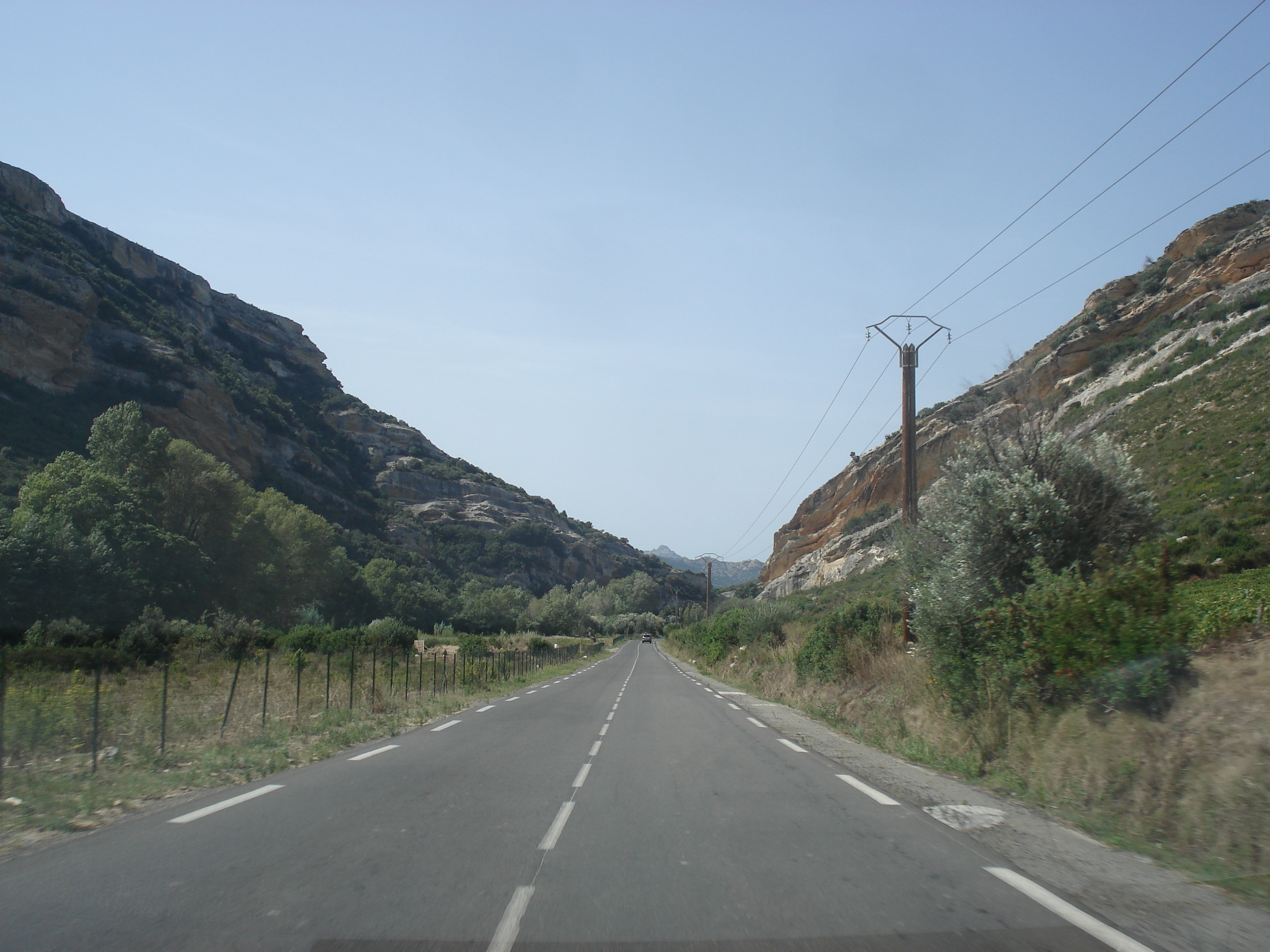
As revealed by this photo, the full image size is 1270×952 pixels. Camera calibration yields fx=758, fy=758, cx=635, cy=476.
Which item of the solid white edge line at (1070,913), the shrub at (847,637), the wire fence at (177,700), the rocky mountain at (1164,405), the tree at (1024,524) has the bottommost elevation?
the wire fence at (177,700)

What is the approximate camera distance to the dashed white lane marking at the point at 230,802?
6.78m

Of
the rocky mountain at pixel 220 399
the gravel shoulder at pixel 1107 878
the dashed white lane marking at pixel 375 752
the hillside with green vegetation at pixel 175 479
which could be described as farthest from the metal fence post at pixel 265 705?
the rocky mountain at pixel 220 399

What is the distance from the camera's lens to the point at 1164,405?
128ft

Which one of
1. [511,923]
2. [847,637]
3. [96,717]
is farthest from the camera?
[847,637]

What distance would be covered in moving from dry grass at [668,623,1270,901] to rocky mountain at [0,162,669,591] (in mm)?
54459

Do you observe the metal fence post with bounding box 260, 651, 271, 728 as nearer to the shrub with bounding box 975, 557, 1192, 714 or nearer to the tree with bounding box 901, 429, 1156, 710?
the tree with bounding box 901, 429, 1156, 710

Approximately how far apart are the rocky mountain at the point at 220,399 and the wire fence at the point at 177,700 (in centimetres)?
3324

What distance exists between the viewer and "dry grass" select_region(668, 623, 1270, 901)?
5.46m

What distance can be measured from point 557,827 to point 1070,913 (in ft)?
12.9

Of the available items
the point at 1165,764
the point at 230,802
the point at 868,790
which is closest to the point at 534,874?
the point at 230,802

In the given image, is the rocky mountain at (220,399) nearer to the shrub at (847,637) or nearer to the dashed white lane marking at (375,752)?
the dashed white lane marking at (375,752)

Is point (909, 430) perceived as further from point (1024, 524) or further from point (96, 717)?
point (96, 717)

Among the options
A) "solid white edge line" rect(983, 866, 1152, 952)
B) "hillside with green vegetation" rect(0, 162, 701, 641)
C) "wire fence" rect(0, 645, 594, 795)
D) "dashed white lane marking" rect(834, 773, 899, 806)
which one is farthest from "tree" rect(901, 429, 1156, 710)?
"hillside with green vegetation" rect(0, 162, 701, 641)

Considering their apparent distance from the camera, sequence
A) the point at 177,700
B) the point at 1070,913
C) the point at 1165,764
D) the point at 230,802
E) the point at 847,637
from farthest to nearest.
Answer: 1. the point at 847,637
2. the point at 177,700
3. the point at 230,802
4. the point at 1165,764
5. the point at 1070,913
